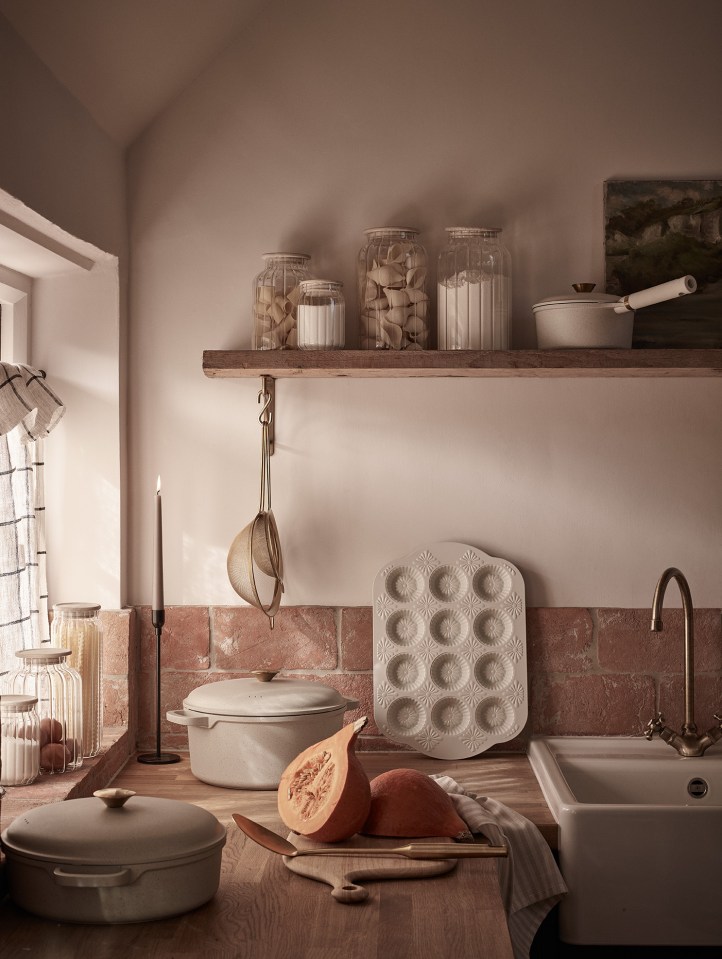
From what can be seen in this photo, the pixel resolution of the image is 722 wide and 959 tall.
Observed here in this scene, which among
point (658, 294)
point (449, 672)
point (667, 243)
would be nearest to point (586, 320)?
point (658, 294)

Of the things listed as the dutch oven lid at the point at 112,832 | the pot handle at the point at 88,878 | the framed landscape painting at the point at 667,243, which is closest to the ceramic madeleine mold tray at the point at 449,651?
the framed landscape painting at the point at 667,243

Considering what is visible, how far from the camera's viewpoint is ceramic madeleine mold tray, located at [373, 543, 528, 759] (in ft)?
6.82

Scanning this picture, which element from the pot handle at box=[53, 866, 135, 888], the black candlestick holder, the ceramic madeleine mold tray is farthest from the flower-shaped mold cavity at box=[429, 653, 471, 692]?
the pot handle at box=[53, 866, 135, 888]

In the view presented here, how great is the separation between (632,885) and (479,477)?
2.69ft

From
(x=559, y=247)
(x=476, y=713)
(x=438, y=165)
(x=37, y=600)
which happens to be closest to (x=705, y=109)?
(x=559, y=247)

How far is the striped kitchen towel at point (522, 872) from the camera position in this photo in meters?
1.59

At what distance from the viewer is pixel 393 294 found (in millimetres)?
2004

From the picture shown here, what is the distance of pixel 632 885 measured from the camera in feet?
5.54

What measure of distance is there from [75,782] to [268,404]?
0.82m

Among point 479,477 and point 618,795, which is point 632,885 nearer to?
point 618,795

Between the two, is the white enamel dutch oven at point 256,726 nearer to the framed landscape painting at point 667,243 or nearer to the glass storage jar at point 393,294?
the glass storage jar at point 393,294

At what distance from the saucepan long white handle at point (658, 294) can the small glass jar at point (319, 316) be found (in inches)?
20.6

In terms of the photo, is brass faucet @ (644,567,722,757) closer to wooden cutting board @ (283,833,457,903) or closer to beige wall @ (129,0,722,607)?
beige wall @ (129,0,722,607)

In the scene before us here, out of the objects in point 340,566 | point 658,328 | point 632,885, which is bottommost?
A: point 632,885
